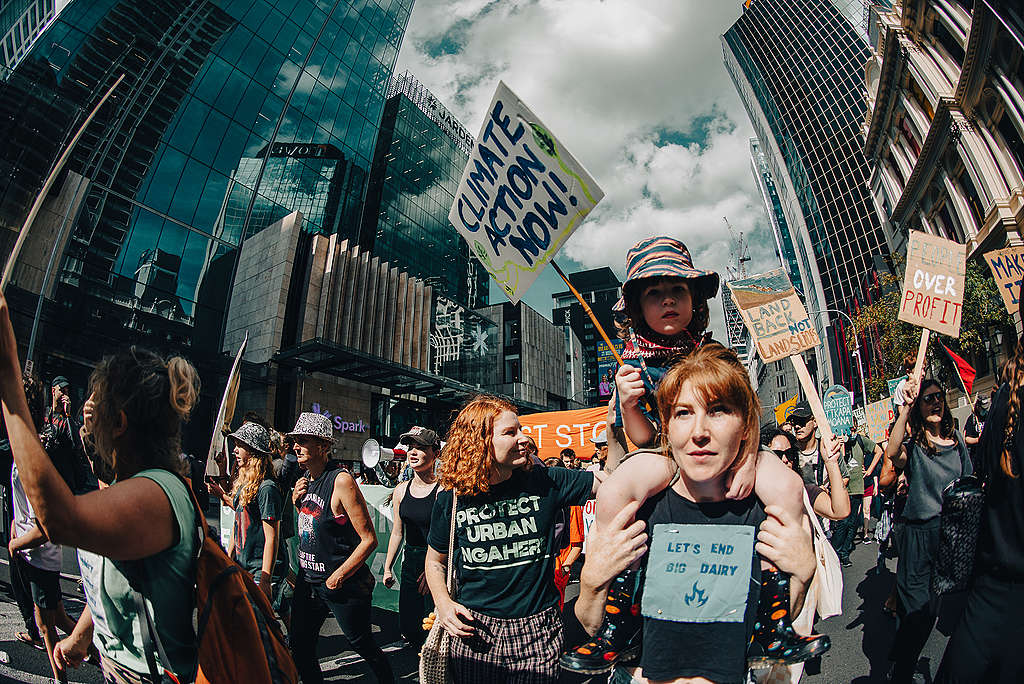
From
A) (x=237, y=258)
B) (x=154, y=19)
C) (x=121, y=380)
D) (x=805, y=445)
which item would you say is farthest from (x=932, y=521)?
(x=154, y=19)

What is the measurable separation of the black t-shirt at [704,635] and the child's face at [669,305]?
2.44 ft

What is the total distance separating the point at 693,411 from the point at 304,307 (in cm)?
3106

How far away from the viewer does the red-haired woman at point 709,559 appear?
1262mm

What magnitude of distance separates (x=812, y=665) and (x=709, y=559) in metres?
3.67

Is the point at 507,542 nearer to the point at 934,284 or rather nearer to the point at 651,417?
the point at 651,417

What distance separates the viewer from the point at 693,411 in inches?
52.4

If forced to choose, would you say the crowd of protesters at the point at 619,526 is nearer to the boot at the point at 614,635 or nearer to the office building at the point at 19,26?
the boot at the point at 614,635

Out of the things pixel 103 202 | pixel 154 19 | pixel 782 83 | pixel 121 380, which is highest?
pixel 782 83

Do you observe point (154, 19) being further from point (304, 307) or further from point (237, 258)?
point (304, 307)

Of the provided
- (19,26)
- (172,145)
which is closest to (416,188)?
(172,145)

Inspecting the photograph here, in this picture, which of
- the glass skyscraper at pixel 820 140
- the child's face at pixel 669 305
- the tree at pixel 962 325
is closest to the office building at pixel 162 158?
the child's face at pixel 669 305

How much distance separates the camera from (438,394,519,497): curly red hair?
263 centimetres

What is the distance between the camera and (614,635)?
1364 millimetres

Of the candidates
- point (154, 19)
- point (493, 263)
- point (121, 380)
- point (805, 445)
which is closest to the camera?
point (121, 380)
